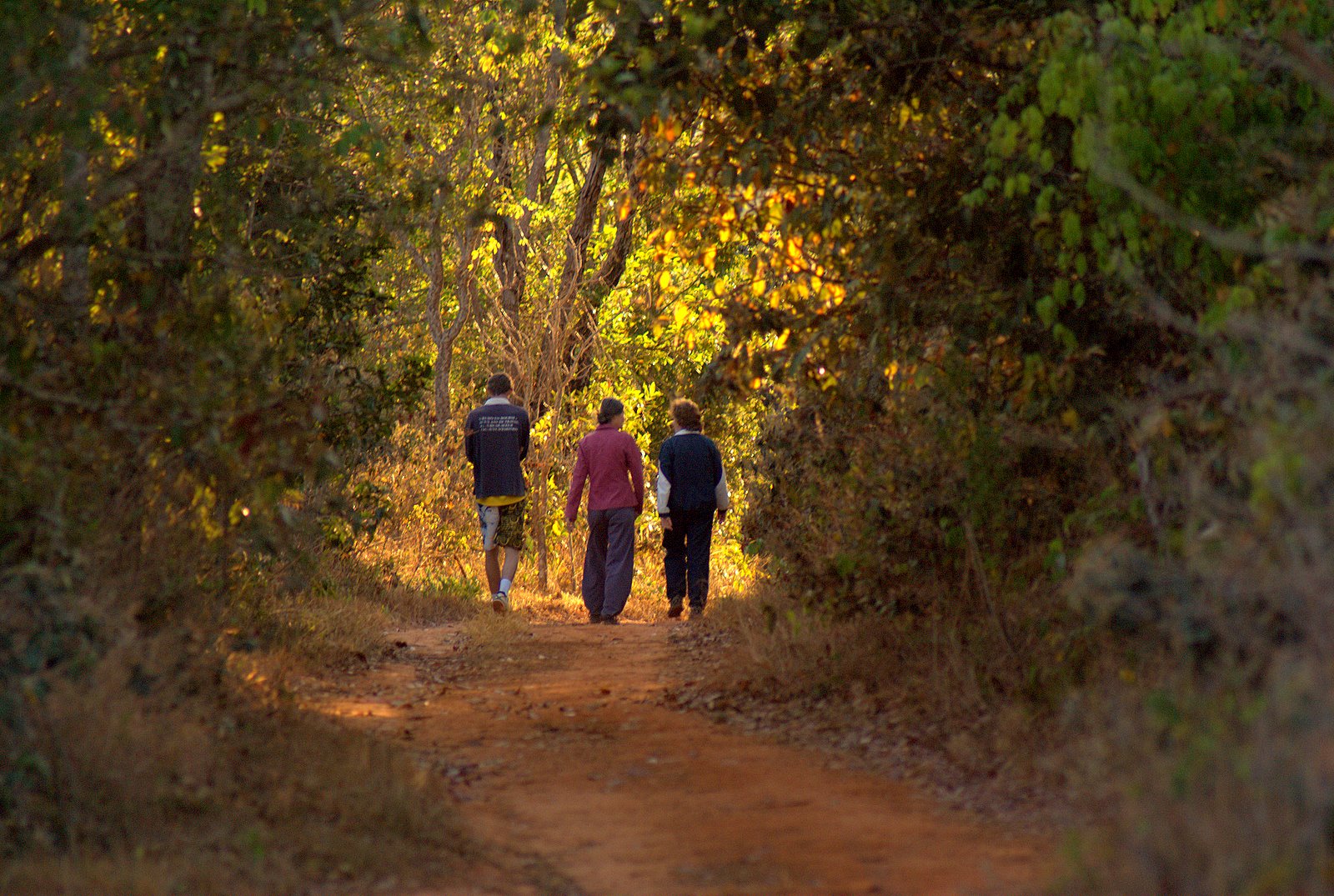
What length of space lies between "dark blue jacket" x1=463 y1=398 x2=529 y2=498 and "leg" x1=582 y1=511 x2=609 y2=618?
2.78 feet

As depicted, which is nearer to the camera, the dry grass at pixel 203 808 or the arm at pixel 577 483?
the dry grass at pixel 203 808

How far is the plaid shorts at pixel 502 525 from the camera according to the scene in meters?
13.4

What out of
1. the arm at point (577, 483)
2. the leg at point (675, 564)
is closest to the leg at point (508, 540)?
the arm at point (577, 483)

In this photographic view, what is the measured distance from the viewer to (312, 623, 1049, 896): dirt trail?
5047 mm

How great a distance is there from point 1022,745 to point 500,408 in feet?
25.5

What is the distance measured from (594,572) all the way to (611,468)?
1.16 metres

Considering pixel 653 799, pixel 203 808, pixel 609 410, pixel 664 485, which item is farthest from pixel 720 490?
pixel 203 808

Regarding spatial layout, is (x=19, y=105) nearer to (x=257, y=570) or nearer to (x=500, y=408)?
(x=257, y=570)

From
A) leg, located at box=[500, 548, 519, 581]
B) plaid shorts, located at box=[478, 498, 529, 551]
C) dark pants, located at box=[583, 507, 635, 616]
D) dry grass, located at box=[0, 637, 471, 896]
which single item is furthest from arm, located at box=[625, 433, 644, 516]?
dry grass, located at box=[0, 637, 471, 896]

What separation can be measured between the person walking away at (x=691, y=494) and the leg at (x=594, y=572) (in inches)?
→ 24.5

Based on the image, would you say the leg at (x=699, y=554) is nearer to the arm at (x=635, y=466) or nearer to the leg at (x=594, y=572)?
the arm at (x=635, y=466)

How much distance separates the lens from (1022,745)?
625 cm

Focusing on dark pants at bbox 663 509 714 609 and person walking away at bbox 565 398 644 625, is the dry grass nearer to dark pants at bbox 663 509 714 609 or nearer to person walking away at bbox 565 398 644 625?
person walking away at bbox 565 398 644 625

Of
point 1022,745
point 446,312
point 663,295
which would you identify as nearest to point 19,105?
point 1022,745
